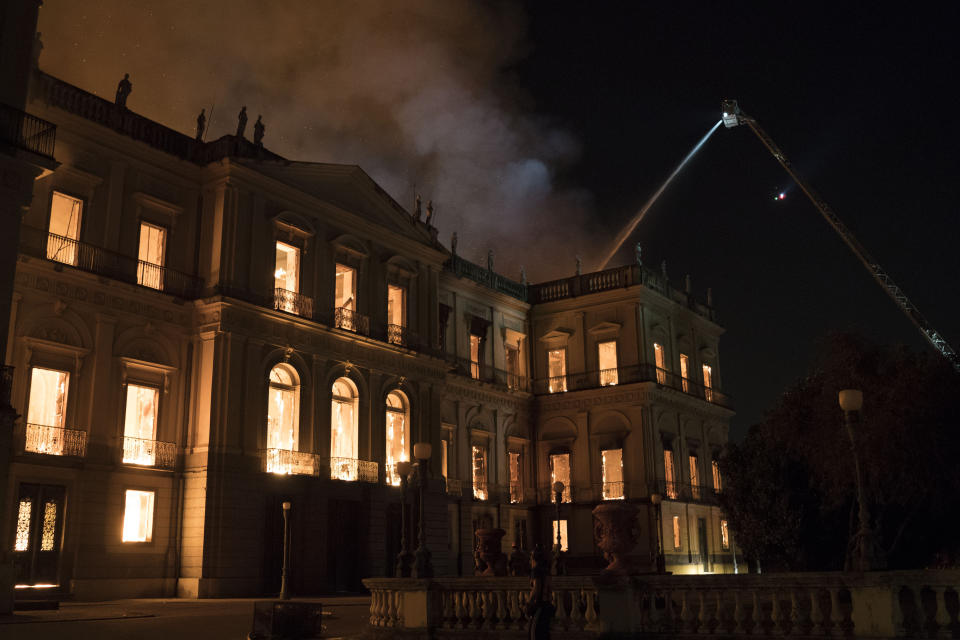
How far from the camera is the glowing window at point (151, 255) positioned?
24156 mm

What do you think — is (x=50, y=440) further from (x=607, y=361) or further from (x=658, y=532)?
(x=607, y=361)

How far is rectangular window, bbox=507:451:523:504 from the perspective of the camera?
124ft

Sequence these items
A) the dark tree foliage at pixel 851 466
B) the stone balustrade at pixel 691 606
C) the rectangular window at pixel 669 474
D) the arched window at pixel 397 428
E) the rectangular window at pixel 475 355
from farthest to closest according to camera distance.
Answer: the rectangular window at pixel 669 474, the rectangular window at pixel 475 355, the arched window at pixel 397 428, the dark tree foliage at pixel 851 466, the stone balustrade at pixel 691 606

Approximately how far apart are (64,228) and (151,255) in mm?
2406

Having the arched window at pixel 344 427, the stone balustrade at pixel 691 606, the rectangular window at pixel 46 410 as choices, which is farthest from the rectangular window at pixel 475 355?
the stone balustrade at pixel 691 606

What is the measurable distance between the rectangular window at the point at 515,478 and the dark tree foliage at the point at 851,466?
11211 millimetres

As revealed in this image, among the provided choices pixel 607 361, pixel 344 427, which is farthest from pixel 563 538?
pixel 344 427

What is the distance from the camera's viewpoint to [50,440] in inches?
846

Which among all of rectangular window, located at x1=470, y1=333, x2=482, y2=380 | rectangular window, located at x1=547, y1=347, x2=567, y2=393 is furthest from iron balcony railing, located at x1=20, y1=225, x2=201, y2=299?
rectangular window, located at x1=547, y1=347, x2=567, y2=393

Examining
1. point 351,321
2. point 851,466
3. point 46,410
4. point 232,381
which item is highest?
point 351,321

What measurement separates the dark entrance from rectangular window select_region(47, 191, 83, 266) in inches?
219

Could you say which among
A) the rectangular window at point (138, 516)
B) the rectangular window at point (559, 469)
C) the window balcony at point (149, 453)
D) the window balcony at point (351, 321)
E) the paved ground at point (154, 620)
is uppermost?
the window balcony at point (351, 321)

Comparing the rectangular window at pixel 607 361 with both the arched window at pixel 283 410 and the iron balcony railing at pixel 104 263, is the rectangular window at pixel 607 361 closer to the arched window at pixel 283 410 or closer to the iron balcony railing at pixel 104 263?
the arched window at pixel 283 410

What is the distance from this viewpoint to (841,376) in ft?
70.5
